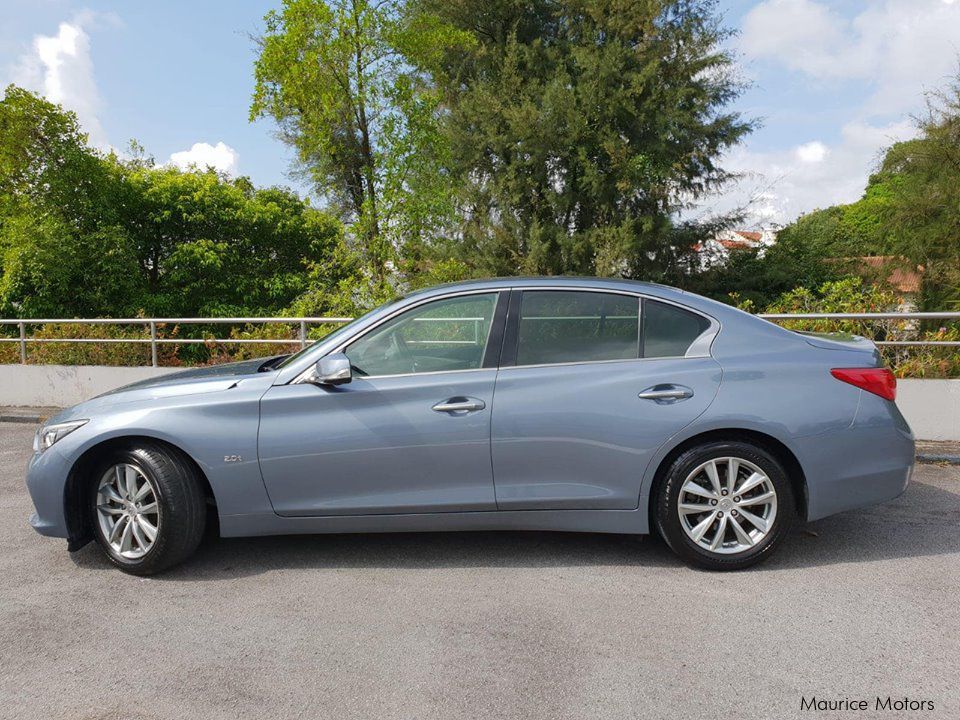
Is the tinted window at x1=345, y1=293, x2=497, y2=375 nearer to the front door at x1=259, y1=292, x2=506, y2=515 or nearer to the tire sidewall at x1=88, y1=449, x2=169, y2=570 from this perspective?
the front door at x1=259, y1=292, x2=506, y2=515

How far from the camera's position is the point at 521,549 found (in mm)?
4664

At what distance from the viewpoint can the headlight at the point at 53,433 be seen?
438 cm

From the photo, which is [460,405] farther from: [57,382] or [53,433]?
[57,382]

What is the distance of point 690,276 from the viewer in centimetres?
A: 2628

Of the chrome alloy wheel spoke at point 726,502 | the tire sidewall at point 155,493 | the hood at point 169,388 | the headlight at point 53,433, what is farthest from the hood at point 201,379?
the chrome alloy wheel spoke at point 726,502

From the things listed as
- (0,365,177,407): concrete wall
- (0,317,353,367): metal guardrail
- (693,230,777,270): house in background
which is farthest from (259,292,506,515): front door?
(693,230,777,270): house in background

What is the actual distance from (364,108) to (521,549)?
597 inches

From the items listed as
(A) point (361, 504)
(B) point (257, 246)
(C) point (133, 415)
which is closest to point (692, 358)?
(A) point (361, 504)

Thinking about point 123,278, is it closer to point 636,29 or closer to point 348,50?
point 348,50

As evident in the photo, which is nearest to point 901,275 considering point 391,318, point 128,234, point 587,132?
point 587,132

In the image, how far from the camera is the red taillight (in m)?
4.24

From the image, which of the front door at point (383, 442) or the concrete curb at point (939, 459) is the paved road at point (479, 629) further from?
the concrete curb at point (939, 459)

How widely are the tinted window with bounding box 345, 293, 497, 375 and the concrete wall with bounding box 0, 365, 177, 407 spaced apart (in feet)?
26.3

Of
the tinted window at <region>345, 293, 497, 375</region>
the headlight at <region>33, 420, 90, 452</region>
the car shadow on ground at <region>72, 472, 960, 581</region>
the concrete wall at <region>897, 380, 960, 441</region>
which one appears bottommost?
the car shadow on ground at <region>72, 472, 960, 581</region>
